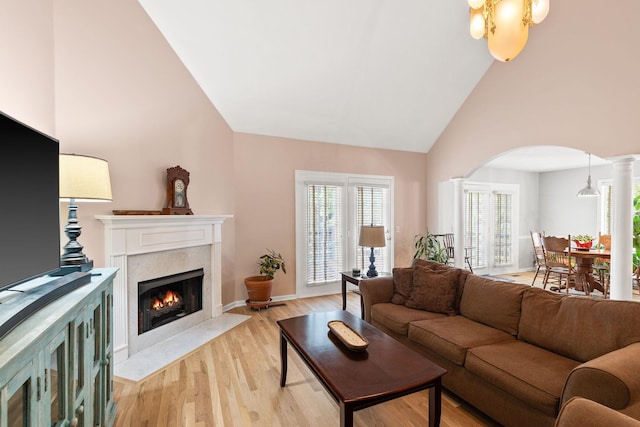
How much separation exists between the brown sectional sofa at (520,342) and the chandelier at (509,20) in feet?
5.69

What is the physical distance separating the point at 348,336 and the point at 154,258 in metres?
2.24

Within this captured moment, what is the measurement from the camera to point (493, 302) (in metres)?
2.46

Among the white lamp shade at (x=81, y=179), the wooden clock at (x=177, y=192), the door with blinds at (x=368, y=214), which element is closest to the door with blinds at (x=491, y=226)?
the door with blinds at (x=368, y=214)

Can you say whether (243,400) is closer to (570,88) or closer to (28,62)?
(28,62)

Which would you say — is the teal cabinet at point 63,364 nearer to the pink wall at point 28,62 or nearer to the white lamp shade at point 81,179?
the white lamp shade at point 81,179

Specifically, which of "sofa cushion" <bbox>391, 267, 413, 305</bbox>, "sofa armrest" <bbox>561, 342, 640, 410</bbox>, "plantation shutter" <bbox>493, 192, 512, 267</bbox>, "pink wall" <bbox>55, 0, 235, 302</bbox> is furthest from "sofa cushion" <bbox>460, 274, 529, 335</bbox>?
"plantation shutter" <bbox>493, 192, 512, 267</bbox>

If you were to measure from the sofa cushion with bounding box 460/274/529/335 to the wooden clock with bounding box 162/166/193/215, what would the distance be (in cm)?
309

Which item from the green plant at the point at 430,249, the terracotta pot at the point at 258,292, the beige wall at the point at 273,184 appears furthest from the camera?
the green plant at the point at 430,249

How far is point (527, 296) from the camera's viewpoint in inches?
89.8

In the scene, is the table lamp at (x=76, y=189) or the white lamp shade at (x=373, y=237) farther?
the white lamp shade at (x=373, y=237)

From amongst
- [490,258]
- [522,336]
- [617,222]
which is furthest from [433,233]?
[522,336]

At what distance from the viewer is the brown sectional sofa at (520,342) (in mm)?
1446

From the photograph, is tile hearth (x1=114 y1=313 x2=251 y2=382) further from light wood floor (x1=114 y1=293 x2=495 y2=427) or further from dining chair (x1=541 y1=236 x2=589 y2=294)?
dining chair (x1=541 y1=236 x2=589 y2=294)

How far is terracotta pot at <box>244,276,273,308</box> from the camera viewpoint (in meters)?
4.21
